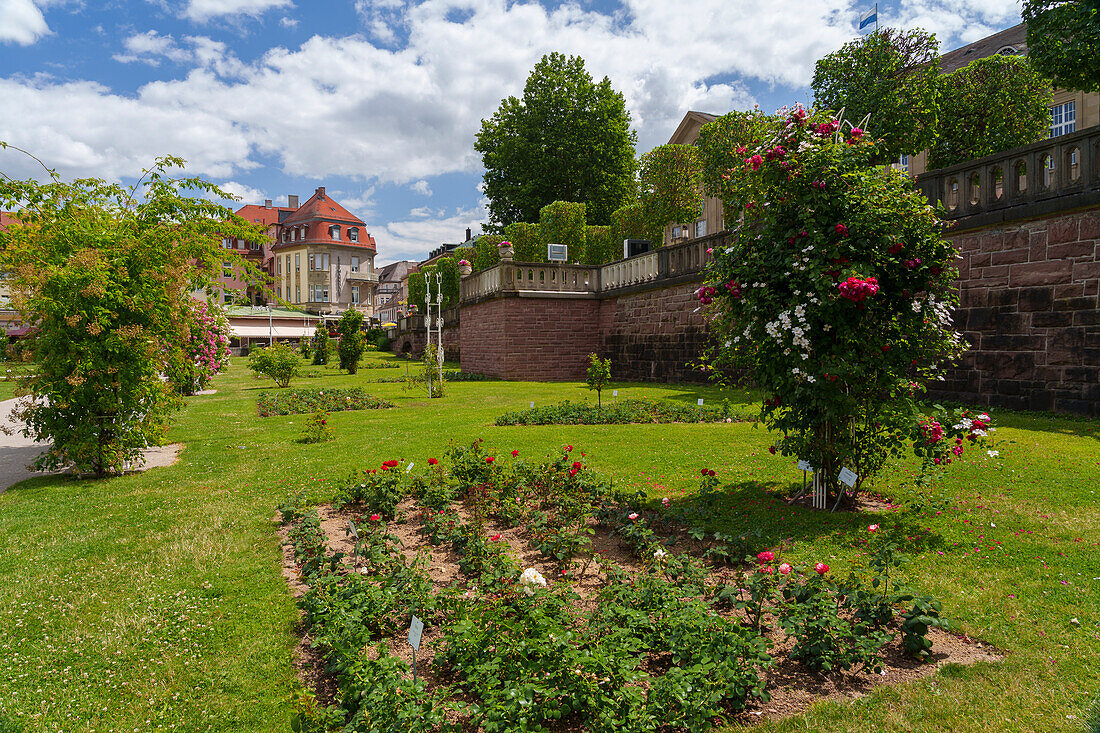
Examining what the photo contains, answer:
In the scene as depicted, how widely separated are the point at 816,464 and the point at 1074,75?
12562 millimetres

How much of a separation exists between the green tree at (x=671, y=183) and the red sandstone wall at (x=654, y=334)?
635 cm

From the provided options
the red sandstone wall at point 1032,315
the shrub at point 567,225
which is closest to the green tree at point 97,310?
the red sandstone wall at point 1032,315

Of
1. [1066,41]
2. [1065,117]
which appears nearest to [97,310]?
[1066,41]

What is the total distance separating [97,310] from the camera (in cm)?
745

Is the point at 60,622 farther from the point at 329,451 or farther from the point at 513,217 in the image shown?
the point at 513,217

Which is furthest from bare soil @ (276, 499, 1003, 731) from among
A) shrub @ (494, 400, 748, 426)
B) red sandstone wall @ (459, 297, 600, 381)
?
red sandstone wall @ (459, 297, 600, 381)

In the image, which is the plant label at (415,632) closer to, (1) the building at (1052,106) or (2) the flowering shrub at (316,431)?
(2) the flowering shrub at (316,431)

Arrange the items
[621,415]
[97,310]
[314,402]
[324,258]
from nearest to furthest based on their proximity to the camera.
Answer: [97,310] → [621,415] → [314,402] → [324,258]

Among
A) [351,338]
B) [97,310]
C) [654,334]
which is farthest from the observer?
[351,338]

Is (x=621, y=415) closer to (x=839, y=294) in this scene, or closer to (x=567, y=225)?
(x=839, y=294)

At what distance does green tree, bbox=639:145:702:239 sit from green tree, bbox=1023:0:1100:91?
41.3 ft

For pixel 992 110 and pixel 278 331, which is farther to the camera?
pixel 278 331

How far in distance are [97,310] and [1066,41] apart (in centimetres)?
1751

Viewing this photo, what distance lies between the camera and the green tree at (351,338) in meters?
26.1
